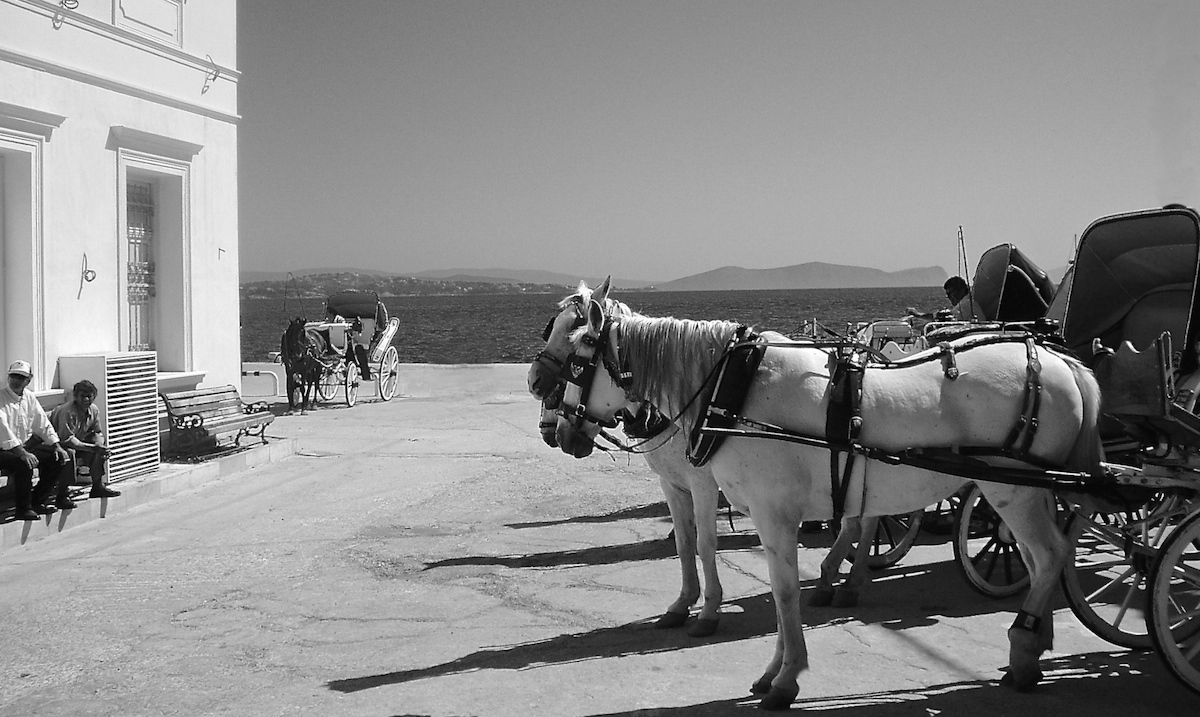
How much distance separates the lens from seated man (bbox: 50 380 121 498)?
362 inches

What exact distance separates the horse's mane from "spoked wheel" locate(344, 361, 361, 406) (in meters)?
15.5

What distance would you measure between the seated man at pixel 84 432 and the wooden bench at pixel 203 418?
196 cm

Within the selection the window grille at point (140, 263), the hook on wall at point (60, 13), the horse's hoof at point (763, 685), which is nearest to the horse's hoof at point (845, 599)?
the horse's hoof at point (763, 685)

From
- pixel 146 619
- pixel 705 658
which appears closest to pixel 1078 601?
pixel 705 658

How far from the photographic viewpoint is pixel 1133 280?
620 cm

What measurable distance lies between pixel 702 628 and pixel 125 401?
24.4ft

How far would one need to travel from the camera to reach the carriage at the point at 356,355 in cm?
2011

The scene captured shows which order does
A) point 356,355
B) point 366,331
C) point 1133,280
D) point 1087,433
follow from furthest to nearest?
point 366,331 < point 356,355 < point 1133,280 < point 1087,433

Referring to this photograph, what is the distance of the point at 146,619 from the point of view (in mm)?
6383

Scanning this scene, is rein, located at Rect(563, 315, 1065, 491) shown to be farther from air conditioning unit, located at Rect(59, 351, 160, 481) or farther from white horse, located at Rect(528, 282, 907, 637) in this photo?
air conditioning unit, located at Rect(59, 351, 160, 481)

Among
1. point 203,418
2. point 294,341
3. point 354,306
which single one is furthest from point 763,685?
point 354,306

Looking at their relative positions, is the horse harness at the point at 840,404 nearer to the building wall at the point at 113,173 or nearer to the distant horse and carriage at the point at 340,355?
the building wall at the point at 113,173

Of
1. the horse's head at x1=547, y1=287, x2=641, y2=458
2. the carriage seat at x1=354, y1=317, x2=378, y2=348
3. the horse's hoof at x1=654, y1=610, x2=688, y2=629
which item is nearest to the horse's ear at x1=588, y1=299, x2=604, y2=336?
the horse's head at x1=547, y1=287, x2=641, y2=458

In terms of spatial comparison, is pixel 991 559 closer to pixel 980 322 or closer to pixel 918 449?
pixel 980 322
